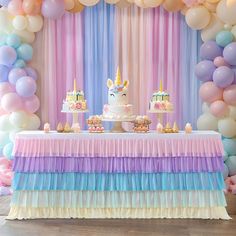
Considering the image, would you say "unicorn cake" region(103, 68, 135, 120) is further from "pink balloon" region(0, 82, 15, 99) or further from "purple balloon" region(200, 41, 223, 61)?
"pink balloon" region(0, 82, 15, 99)

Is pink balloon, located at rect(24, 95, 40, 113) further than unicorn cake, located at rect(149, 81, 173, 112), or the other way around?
pink balloon, located at rect(24, 95, 40, 113)

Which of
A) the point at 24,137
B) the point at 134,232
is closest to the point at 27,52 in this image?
the point at 24,137

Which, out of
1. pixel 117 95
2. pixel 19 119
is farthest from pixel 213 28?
pixel 19 119

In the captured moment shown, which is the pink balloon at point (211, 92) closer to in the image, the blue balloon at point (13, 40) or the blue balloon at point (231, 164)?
the blue balloon at point (231, 164)

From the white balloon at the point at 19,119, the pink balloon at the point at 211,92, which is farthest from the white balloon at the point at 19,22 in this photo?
the pink balloon at the point at 211,92

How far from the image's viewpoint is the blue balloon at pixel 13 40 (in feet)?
14.3

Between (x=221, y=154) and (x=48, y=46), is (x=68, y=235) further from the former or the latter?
(x=48, y=46)

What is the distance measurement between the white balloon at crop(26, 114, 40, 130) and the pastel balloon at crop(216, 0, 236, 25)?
2.18 meters

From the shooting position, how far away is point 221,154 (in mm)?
3566

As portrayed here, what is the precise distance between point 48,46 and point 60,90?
19.6 inches

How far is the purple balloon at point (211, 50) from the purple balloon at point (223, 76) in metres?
0.18

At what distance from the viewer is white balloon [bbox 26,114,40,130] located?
14.6ft

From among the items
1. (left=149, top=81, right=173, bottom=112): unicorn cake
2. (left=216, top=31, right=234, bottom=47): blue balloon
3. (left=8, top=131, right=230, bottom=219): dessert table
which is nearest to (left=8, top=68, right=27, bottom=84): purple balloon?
(left=8, top=131, right=230, bottom=219): dessert table

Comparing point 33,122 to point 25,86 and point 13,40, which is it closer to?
point 25,86
